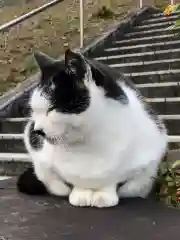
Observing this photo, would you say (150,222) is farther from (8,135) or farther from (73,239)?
(8,135)

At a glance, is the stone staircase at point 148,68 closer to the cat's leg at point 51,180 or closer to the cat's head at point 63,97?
the cat's leg at point 51,180

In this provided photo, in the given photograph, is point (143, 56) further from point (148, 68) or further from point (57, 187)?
point (57, 187)

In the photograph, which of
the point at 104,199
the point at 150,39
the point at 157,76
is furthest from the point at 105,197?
the point at 150,39

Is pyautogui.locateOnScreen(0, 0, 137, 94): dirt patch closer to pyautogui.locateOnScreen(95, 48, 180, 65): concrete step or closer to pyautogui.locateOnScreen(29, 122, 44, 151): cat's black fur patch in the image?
pyautogui.locateOnScreen(95, 48, 180, 65): concrete step

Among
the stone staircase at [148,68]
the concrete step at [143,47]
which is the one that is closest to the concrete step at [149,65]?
the stone staircase at [148,68]

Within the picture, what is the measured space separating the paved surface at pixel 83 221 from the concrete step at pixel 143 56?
237 centimetres

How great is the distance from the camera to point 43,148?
2.09 m

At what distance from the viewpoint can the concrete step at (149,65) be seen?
406 centimetres

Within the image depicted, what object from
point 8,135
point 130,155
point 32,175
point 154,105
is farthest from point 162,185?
point 8,135

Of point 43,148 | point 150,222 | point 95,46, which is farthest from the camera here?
point 95,46

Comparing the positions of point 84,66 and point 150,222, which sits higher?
point 84,66

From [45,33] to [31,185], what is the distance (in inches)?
159

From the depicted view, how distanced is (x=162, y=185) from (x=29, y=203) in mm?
591

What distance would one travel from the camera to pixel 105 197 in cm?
204
